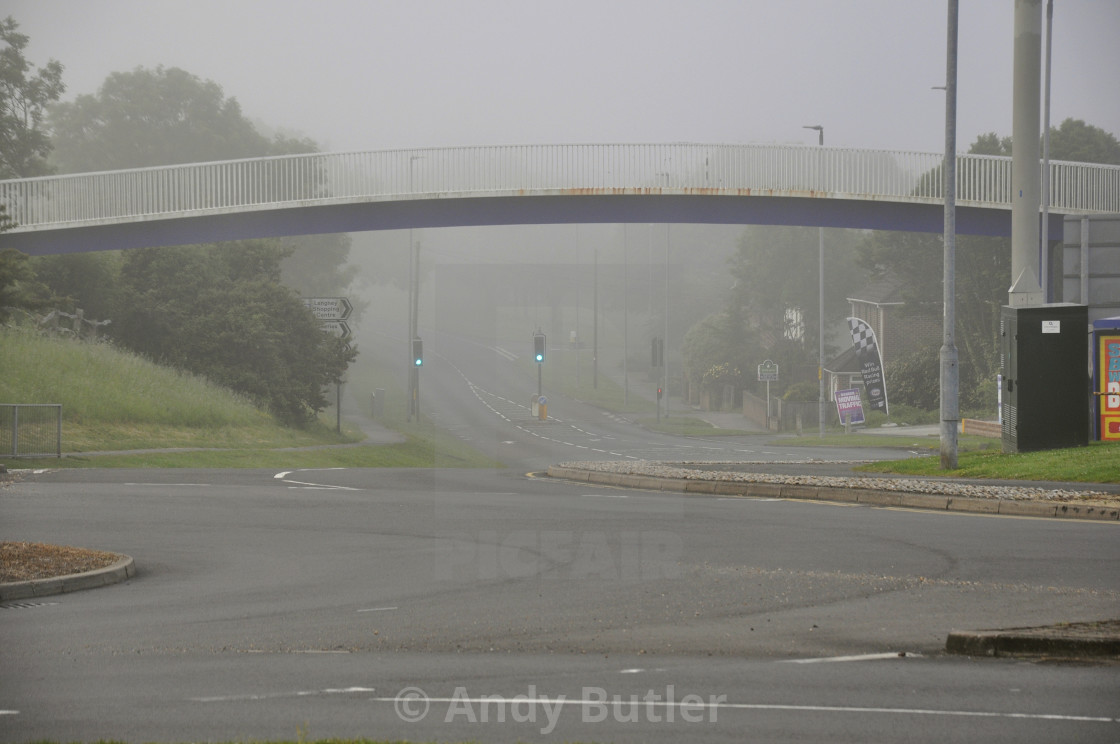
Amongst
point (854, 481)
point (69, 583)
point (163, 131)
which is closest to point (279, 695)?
point (69, 583)

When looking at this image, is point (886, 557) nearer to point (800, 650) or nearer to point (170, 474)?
point (800, 650)

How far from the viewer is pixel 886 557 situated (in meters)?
11.0

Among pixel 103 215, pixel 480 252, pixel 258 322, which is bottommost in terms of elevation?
pixel 258 322

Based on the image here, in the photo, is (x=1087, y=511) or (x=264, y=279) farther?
(x=264, y=279)

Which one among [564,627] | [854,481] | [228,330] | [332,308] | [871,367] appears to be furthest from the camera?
[871,367]

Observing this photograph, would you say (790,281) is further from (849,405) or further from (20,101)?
(20,101)

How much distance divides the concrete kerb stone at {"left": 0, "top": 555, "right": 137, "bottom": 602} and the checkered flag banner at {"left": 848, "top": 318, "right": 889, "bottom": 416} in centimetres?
4178

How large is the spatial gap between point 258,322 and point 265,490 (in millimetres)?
21960

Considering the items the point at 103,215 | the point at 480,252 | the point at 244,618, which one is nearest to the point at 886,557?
the point at 244,618

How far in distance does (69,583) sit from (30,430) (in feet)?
52.6

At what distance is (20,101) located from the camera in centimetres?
4459

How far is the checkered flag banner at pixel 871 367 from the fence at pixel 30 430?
113ft

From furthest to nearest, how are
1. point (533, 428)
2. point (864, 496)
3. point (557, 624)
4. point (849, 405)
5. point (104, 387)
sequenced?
1. point (533, 428)
2. point (849, 405)
3. point (104, 387)
4. point (864, 496)
5. point (557, 624)

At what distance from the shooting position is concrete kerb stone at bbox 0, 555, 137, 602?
32.3 feet
